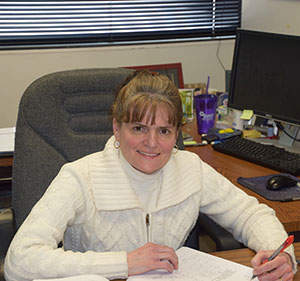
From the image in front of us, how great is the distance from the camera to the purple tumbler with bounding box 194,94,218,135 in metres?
2.45

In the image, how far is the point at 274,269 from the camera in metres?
1.25

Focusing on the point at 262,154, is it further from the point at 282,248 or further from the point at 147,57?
the point at 147,57

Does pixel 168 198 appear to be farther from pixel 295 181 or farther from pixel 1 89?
pixel 1 89

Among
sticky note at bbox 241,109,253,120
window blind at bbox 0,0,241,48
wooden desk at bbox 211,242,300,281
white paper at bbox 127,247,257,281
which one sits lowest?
wooden desk at bbox 211,242,300,281

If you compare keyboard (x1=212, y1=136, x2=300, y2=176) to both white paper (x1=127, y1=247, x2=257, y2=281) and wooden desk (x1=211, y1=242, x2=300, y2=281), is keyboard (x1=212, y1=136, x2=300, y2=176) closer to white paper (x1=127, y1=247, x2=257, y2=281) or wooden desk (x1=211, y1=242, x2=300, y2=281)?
wooden desk (x1=211, y1=242, x2=300, y2=281)

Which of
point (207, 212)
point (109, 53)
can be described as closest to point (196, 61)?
point (109, 53)

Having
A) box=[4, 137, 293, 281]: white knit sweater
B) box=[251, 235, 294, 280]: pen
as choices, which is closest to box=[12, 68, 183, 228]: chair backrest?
box=[4, 137, 293, 281]: white knit sweater

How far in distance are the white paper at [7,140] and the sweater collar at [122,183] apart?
761mm

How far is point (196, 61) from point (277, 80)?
6.05 ft

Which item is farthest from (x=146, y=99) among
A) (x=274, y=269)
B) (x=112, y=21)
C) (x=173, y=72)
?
(x=112, y=21)

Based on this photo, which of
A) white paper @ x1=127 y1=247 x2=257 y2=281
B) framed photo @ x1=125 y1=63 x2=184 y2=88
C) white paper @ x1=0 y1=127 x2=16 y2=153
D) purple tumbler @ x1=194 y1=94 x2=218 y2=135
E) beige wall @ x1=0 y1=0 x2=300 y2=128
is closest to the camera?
white paper @ x1=127 y1=247 x2=257 y2=281

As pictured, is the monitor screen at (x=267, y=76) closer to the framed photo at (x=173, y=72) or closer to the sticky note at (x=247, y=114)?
the sticky note at (x=247, y=114)

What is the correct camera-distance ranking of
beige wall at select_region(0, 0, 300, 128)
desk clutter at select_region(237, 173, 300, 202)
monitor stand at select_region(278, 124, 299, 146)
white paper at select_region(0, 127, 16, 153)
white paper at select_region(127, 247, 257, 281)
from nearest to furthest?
1. white paper at select_region(127, 247, 257, 281)
2. desk clutter at select_region(237, 173, 300, 202)
3. white paper at select_region(0, 127, 16, 153)
4. monitor stand at select_region(278, 124, 299, 146)
5. beige wall at select_region(0, 0, 300, 128)

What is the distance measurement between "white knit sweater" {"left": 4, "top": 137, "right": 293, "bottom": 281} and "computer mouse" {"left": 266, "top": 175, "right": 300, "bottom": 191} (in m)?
0.26
